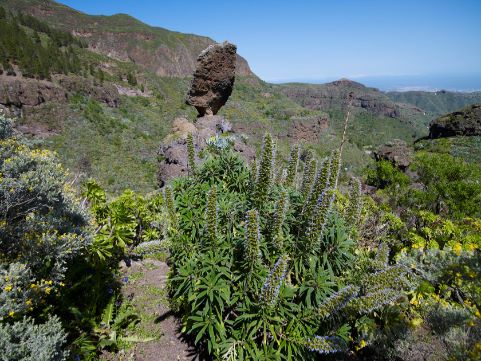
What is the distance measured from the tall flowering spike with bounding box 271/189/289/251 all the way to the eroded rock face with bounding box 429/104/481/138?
80.7 m

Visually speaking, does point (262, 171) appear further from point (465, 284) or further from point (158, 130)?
point (158, 130)

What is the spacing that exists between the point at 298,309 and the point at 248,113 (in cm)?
7205

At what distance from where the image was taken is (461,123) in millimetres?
67750

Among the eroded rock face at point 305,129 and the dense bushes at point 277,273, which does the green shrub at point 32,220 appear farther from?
the eroded rock face at point 305,129

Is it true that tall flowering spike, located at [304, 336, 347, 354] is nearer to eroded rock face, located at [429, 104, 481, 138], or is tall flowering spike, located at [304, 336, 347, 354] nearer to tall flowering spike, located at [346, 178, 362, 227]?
tall flowering spike, located at [346, 178, 362, 227]

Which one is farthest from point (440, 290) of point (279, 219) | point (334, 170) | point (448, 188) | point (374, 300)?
point (448, 188)

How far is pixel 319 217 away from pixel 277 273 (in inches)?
43.9

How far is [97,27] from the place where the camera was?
106 m

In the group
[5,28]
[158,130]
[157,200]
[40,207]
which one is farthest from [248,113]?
[40,207]

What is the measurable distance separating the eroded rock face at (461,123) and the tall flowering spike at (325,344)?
80.7 m

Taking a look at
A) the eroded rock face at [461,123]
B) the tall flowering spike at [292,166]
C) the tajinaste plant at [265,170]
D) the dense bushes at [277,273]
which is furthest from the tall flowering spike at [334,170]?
the eroded rock face at [461,123]

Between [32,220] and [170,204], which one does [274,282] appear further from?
[32,220]

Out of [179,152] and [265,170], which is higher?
[265,170]

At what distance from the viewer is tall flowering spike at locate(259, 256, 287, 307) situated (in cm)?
379
